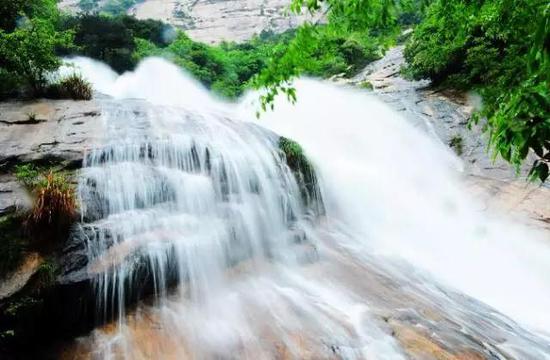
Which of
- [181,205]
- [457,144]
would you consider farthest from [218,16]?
[181,205]

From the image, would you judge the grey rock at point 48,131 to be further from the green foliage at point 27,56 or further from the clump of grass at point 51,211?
the clump of grass at point 51,211

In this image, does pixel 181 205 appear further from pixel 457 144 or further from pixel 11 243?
pixel 457 144

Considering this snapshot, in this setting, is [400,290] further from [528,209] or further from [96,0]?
[96,0]

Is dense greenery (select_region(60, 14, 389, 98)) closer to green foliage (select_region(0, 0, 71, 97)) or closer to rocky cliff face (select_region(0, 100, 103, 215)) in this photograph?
green foliage (select_region(0, 0, 71, 97))

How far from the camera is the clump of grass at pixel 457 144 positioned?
451 inches

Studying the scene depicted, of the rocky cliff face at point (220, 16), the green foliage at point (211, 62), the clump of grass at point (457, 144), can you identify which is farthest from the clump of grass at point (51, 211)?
the rocky cliff face at point (220, 16)

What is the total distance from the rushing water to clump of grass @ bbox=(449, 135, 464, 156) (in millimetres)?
604

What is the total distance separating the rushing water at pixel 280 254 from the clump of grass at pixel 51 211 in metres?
0.30

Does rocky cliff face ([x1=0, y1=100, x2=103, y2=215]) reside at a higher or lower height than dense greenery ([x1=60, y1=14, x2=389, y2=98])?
lower

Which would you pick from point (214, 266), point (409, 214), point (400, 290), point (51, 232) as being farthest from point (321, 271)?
point (409, 214)

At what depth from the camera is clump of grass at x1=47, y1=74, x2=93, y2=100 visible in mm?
9102

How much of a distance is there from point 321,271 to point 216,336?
2150 millimetres

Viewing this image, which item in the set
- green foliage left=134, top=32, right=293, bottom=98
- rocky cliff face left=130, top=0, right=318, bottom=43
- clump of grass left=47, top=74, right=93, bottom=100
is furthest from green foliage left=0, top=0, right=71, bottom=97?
rocky cliff face left=130, top=0, right=318, bottom=43

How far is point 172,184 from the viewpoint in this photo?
6.17 meters
